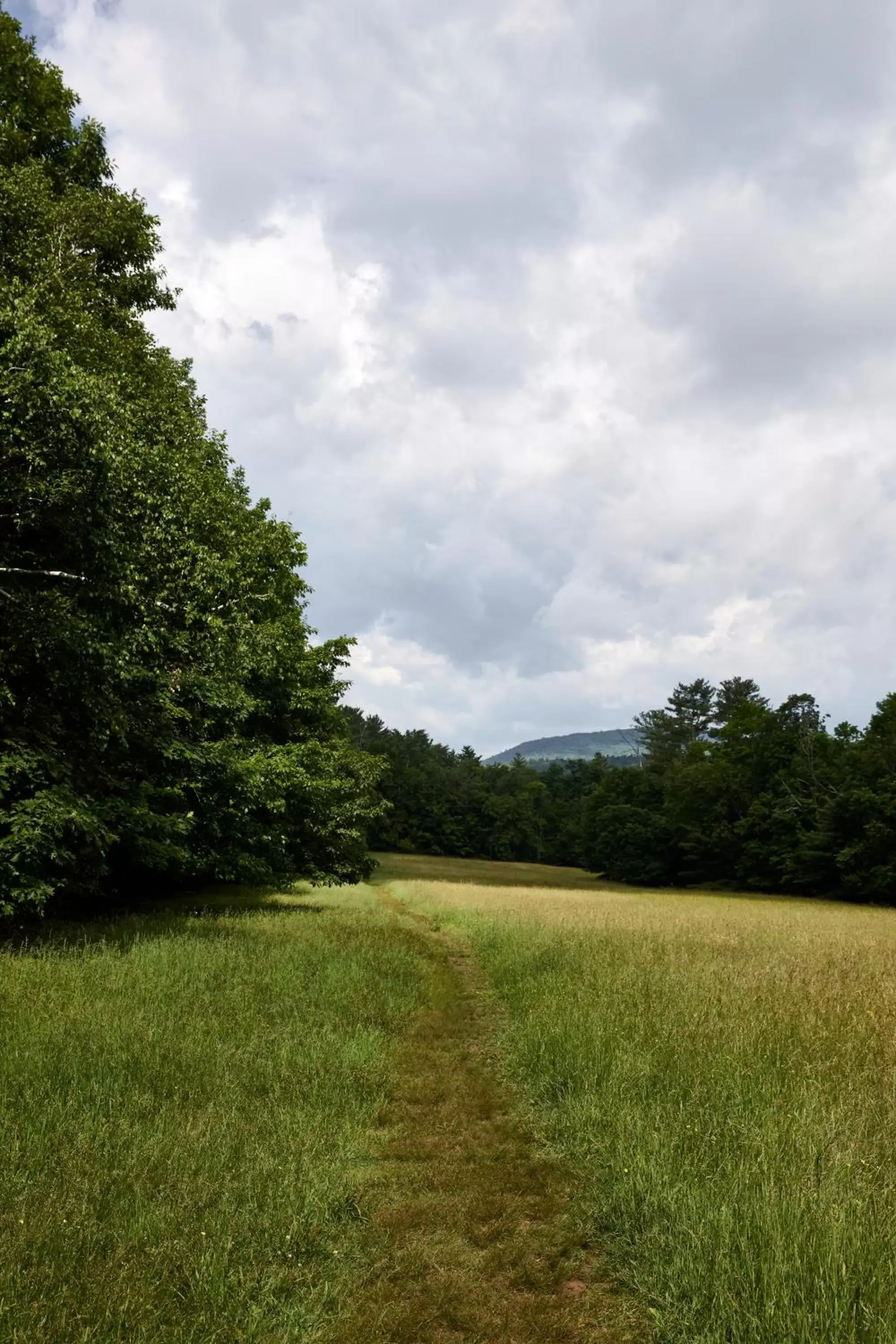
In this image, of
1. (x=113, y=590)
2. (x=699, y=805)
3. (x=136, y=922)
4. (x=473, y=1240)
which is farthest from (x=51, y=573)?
(x=699, y=805)

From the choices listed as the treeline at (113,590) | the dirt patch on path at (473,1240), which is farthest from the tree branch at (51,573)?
the dirt patch on path at (473,1240)

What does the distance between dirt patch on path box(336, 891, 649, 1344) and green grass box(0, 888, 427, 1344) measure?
28 centimetres

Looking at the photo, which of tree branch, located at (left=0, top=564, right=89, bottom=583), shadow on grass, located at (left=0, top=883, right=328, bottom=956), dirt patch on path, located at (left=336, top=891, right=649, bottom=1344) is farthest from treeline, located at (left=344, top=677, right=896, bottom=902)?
dirt patch on path, located at (left=336, top=891, right=649, bottom=1344)

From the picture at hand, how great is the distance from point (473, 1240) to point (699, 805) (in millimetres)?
75022

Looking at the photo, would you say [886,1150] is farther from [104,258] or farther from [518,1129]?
[104,258]

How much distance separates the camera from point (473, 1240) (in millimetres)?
4742

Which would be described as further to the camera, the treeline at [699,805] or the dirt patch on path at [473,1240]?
the treeline at [699,805]

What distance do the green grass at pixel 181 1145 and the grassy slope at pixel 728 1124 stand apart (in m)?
1.88

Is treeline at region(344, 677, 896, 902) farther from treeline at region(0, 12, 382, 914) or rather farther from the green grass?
the green grass

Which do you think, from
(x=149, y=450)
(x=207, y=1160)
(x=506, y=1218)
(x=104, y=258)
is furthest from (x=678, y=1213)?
(x=104, y=258)

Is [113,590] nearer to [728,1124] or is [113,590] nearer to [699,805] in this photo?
[728,1124]

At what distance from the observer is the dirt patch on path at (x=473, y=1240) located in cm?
388

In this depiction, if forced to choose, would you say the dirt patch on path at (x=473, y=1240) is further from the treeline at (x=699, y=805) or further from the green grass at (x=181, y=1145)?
the treeline at (x=699, y=805)

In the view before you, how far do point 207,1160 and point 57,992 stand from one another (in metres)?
5.14
